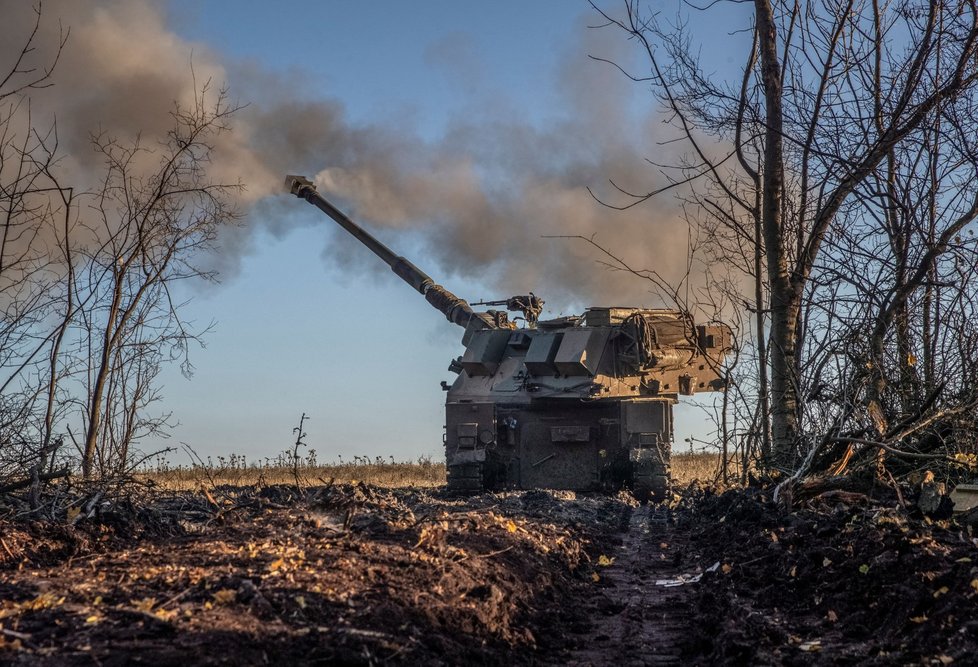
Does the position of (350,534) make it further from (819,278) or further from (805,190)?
(805,190)

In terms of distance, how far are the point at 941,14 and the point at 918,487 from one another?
4.08 m

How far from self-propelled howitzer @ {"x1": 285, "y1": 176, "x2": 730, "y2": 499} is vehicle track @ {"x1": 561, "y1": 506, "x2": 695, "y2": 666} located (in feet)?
20.1

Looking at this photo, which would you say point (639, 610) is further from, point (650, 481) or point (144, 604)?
point (650, 481)

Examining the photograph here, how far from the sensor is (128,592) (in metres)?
5.21

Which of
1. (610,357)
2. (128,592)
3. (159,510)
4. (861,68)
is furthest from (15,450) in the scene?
(610,357)

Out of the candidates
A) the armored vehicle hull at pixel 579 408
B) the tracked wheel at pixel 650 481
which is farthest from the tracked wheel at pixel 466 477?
the tracked wheel at pixel 650 481

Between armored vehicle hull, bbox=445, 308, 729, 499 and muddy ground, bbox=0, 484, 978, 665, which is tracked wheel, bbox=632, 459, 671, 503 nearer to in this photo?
armored vehicle hull, bbox=445, 308, 729, 499

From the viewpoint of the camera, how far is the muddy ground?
15.1ft

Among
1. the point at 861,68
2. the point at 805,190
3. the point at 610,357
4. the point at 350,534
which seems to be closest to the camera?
the point at 350,534

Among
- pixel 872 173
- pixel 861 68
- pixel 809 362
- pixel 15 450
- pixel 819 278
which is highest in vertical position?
pixel 861 68

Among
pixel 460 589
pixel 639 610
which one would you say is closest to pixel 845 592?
pixel 639 610

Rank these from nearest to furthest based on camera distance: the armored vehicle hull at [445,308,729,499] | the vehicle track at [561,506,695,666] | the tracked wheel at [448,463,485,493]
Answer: the vehicle track at [561,506,695,666], the armored vehicle hull at [445,308,729,499], the tracked wheel at [448,463,485,493]

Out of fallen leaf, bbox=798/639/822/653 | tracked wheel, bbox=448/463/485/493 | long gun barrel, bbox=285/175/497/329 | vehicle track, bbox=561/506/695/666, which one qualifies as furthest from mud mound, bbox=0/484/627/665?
long gun barrel, bbox=285/175/497/329

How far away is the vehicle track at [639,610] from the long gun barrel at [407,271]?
940 cm
